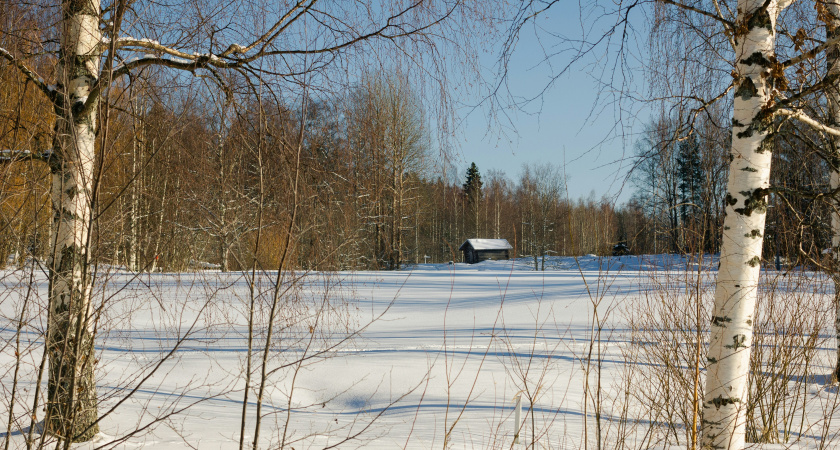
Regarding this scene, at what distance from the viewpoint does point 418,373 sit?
21.2 ft

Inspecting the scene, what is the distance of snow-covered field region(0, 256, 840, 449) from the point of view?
11.1 ft

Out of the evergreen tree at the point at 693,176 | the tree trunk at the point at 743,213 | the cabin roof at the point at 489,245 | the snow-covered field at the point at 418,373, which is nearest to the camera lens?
the tree trunk at the point at 743,213

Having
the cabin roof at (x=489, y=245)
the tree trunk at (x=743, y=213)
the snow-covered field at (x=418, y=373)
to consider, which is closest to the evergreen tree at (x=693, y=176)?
the tree trunk at (x=743, y=213)

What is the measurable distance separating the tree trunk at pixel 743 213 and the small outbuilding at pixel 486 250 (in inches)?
1140

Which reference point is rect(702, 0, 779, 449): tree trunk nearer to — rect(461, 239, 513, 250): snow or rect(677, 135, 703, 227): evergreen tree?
rect(677, 135, 703, 227): evergreen tree

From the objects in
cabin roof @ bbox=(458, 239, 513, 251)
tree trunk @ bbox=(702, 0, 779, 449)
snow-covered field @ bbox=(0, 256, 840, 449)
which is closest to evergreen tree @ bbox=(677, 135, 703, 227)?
tree trunk @ bbox=(702, 0, 779, 449)

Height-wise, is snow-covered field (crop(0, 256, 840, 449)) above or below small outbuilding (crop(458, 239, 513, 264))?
below

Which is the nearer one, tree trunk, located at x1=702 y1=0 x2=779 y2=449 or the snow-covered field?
tree trunk, located at x1=702 y1=0 x2=779 y2=449

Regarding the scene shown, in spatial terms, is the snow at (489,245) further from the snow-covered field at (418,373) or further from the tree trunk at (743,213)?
the tree trunk at (743,213)

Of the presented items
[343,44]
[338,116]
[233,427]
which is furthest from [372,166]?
[233,427]

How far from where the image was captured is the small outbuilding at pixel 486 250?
31.7 metres

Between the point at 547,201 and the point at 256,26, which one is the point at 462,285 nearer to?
the point at 256,26

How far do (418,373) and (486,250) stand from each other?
84.2 feet

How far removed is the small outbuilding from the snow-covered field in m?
19.5
